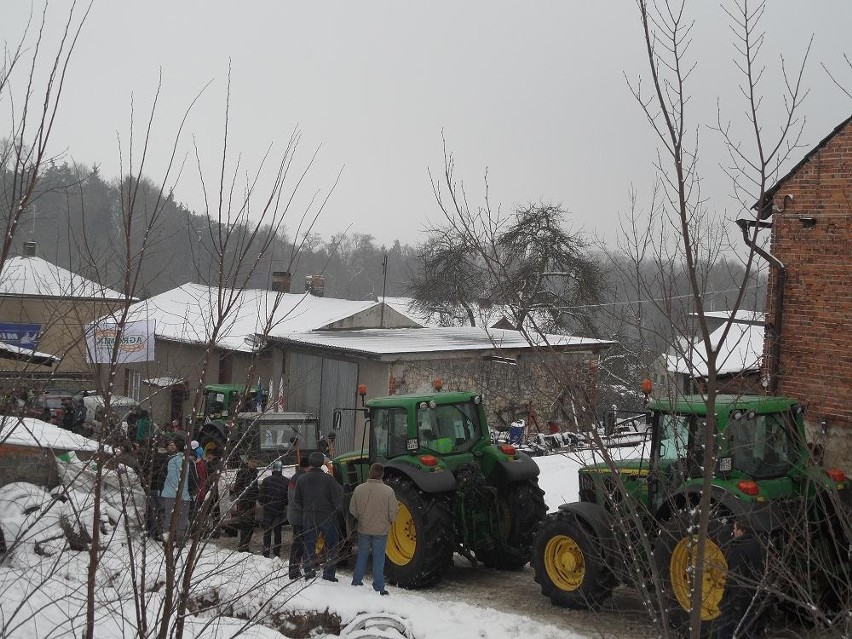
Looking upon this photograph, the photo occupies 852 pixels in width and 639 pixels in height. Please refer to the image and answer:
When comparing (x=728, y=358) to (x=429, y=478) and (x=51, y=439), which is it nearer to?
(x=429, y=478)

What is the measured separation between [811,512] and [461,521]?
3.90 meters

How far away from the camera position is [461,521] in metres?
10.2

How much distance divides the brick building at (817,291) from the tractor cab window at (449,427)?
3.85 meters

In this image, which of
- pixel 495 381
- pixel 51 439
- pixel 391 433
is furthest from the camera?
pixel 495 381

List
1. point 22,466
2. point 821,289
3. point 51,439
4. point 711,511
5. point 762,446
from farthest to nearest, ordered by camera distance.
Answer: point 51,439, point 22,466, point 821,289, point 762,446, point 711,511

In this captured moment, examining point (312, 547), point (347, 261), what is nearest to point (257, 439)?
point (312, 547)

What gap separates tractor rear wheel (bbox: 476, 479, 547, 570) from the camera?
10.3 meters

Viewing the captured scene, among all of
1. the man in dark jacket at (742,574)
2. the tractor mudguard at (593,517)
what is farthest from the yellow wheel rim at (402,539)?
the man in dark jacket at (742,574)

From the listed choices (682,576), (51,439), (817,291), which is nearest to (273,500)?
(51,439)

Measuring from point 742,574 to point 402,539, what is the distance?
438 centimetres

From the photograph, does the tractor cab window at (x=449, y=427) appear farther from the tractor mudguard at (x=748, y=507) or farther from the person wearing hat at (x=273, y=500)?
the tractor mudguard at (x=748, y=507)

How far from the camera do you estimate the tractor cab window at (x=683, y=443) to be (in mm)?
7738

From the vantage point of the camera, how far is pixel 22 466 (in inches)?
483

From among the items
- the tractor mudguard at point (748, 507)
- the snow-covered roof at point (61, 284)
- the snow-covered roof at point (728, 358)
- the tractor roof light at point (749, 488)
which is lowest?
the tractor mudguard at point (748, 507)
